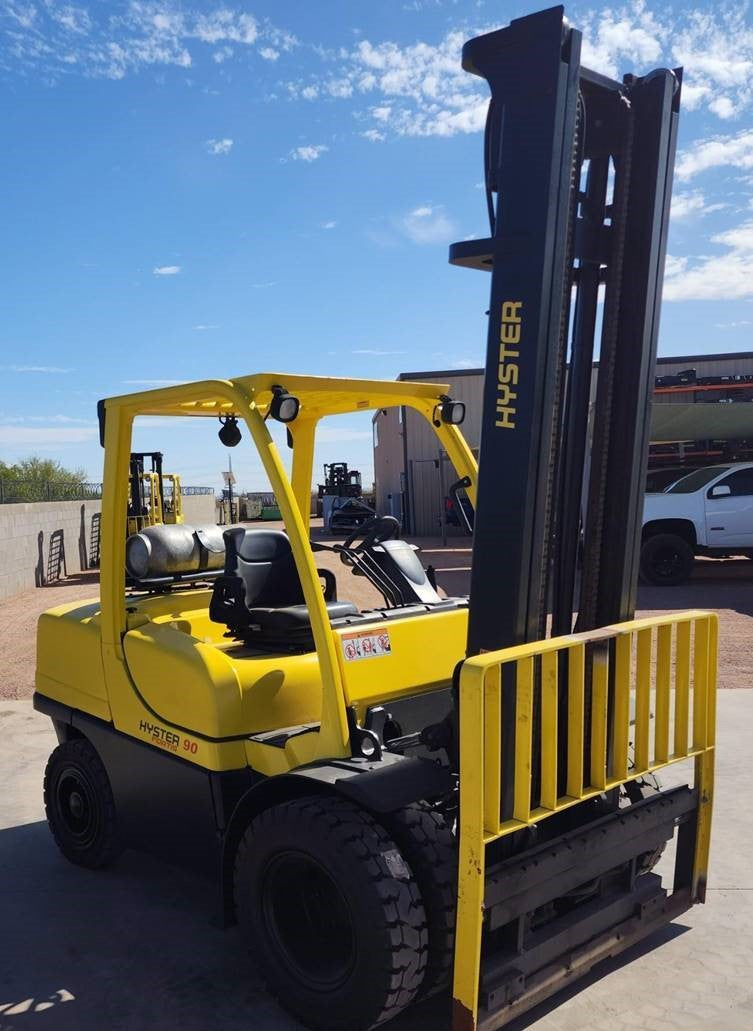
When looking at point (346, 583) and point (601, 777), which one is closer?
point (601, 777)

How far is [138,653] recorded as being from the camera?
387cm

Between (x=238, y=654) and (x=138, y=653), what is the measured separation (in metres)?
0.43

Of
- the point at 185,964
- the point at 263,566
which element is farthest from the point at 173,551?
the point at 185,964

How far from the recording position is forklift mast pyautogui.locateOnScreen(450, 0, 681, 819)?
2.84 metres

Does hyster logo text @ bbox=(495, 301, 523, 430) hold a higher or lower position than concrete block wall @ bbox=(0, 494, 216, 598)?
higher

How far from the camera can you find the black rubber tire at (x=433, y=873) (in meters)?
2.82

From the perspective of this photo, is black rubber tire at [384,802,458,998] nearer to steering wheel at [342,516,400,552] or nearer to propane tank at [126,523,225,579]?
steering wheel at [342,516,400,552]

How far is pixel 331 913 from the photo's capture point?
10.2ft

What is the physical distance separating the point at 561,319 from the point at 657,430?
1397 centimetres

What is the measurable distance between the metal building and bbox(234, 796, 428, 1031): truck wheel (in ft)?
32.1

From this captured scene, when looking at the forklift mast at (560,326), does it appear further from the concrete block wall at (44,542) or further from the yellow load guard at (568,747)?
the concrete block wall at (44,542)

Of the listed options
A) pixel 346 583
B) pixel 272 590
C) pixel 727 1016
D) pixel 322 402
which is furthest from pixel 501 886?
pixel 346 583

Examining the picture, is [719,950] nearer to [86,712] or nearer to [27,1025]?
[27,1025]

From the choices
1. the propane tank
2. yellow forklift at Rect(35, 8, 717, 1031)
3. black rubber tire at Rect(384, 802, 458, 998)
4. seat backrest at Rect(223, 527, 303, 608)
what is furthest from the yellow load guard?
the propane tank
